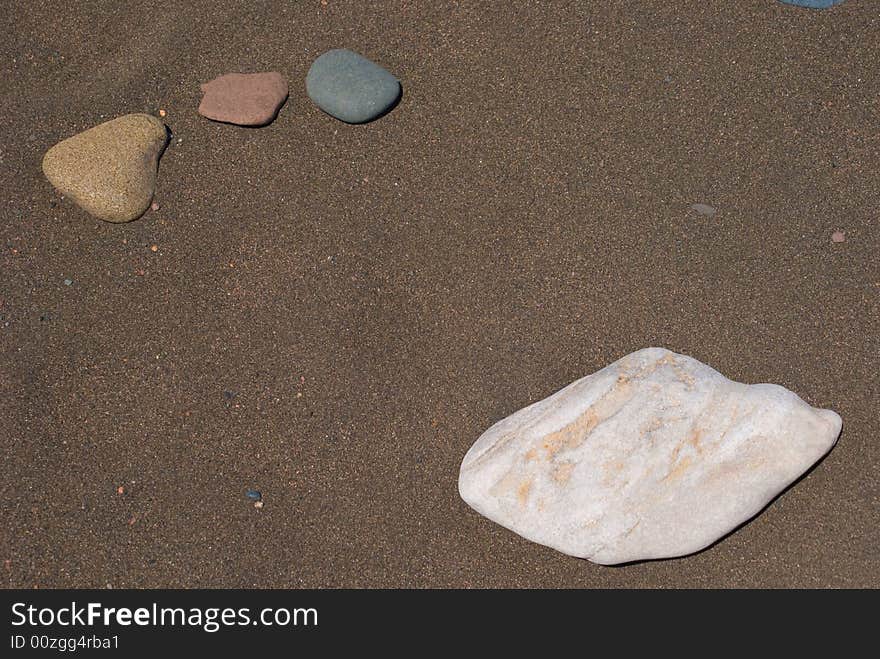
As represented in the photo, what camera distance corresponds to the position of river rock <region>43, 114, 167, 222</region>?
2.29 meters

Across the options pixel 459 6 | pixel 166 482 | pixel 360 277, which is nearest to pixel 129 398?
pixel 166 482

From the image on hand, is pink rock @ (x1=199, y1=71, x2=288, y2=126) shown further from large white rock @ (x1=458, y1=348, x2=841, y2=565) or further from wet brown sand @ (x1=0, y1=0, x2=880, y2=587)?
large white rock @ (x1=458, y1=348, x2=841, y2=565)

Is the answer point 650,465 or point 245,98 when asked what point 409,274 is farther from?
point 650,465

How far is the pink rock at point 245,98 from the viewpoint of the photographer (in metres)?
2.34

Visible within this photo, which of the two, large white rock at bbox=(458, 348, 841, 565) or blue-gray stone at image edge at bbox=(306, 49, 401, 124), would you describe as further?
blue-gray stone at image edge at bbox=(306, 49, 401, 124)

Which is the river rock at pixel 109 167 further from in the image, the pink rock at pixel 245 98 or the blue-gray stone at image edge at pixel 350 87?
the blue-gray stone at image edge at pixel 350 87

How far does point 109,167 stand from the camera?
2.29 meters

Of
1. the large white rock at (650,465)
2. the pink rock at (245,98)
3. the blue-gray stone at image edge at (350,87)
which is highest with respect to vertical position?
the blue-gray stone at image edge at (350,87)

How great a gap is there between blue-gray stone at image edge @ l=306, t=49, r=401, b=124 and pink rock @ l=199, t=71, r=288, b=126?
0.12 metres

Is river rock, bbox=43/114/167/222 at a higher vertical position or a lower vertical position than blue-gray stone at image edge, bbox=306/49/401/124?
lower

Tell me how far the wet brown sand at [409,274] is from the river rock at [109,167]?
0.07m

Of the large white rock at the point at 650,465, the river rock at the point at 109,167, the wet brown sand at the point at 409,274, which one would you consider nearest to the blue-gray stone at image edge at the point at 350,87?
the wet brown sand at the point at 409,274

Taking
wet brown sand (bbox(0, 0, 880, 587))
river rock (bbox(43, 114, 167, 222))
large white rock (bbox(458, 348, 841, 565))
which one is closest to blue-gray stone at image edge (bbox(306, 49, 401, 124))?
wet brown sand (bbox(0, 0, 880, 587))

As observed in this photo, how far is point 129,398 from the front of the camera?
7.54 ft
